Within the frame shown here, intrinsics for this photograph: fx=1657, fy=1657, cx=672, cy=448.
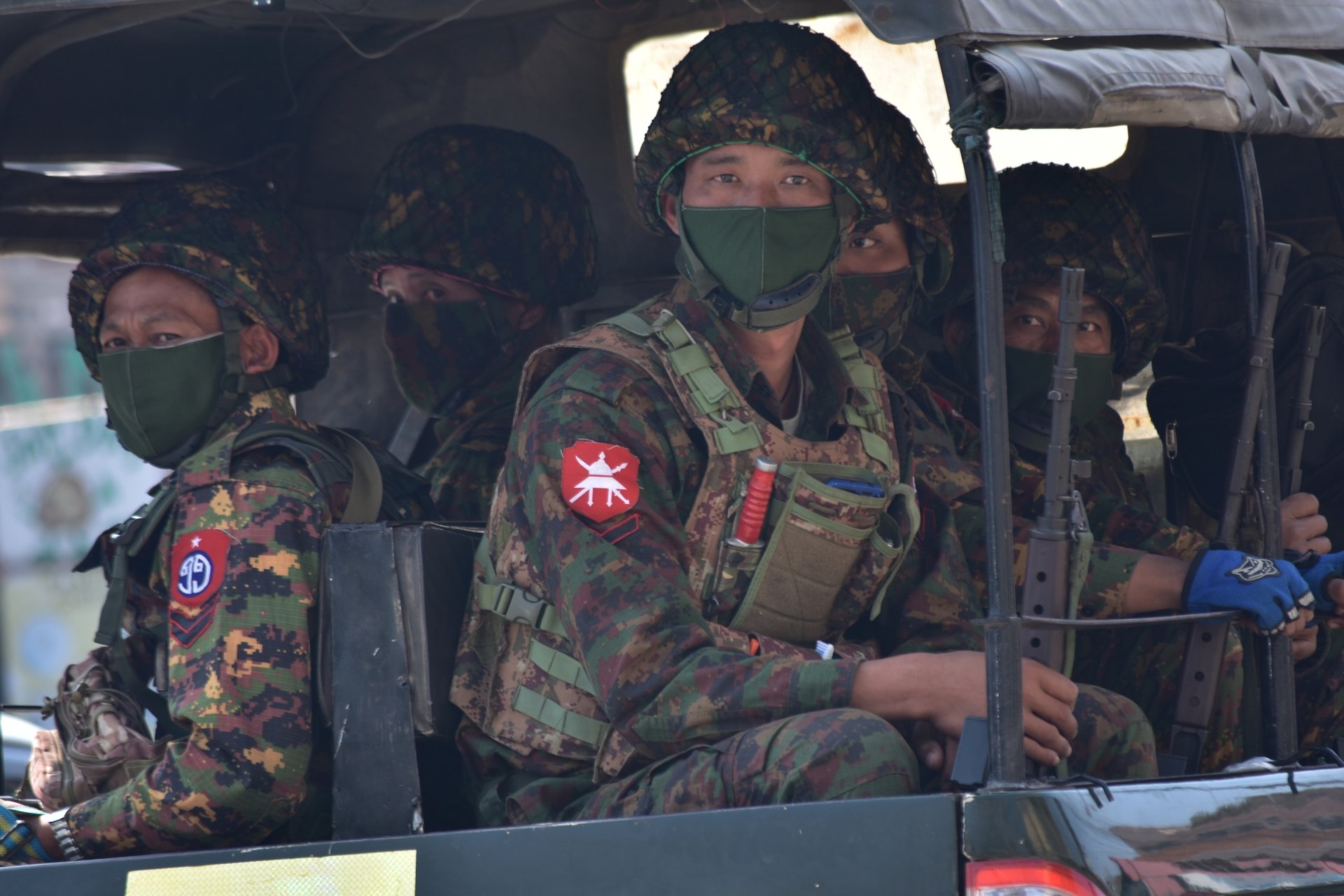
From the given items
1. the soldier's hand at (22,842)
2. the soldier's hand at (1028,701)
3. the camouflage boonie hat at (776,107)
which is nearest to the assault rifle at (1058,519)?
the soldier's hand at (1028,701)

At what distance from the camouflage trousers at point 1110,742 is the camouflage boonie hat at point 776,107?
3.48 feet

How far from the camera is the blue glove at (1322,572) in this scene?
11.0ft

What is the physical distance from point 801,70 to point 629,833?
159cm

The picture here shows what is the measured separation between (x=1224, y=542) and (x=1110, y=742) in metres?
0.49

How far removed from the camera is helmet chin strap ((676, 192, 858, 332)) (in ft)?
10.2

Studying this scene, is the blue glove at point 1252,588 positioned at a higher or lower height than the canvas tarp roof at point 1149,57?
lower

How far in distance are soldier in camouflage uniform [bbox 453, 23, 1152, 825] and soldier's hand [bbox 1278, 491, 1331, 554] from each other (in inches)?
31.5

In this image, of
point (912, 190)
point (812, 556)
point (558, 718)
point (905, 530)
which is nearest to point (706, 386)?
point (812, 556)

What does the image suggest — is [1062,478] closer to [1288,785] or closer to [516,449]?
[1288,785]

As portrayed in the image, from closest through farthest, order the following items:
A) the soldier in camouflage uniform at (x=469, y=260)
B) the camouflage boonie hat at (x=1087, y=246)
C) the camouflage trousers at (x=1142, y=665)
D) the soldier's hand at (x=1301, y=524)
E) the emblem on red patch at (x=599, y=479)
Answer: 1. the emblem on red patch at (x=599, y=479)
2. the soldier's hand at (x=1301, y=524)
3. the camouflage trousers at (x=1142, y=665)
4. the camouflage boonie hat at (x=1087, y=246)
5. the soldier in camouflage uniform at (x=469, y=260)

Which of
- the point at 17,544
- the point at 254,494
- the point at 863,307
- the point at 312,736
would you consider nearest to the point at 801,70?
the point at 863,307

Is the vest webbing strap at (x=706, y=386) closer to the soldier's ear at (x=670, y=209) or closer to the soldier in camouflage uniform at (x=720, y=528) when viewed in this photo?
the soldier in camouflage uniform at (x=720, y=528)

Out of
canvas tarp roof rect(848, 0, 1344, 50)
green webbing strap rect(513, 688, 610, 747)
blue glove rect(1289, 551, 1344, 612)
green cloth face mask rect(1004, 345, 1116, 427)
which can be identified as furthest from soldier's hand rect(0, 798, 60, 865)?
blue glove rect(1289, 551, 1344, 612)

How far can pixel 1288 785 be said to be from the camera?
262 cm
